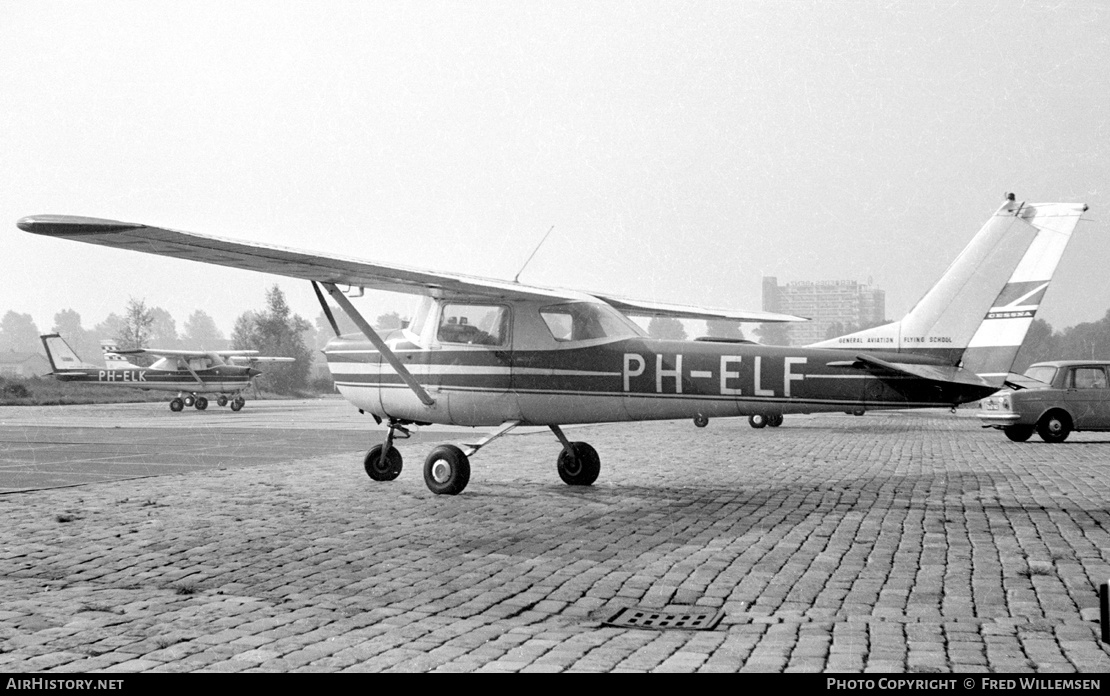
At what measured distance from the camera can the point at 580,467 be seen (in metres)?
11.5

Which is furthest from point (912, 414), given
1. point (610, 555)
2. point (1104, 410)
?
point (610, 555)

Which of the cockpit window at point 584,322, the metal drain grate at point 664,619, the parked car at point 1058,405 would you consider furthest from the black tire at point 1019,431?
the metal drain grate at point 664,619

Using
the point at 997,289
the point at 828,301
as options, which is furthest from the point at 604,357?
the point at 828,301

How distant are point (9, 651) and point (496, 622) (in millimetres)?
2344

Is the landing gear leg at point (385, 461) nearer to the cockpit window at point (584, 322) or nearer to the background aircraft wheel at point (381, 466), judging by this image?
the background aircraft wheel at point (381, 466)

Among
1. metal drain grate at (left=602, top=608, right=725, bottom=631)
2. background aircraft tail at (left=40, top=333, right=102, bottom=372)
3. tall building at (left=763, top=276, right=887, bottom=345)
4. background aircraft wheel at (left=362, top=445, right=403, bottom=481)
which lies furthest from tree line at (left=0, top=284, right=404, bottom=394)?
metal drain grate at (left=602, top=608, right=725, bottom=631)

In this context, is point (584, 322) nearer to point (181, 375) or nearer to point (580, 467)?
point (580, 467)

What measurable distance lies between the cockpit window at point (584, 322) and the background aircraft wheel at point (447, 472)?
1.83m

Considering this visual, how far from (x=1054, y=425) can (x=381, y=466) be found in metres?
15.4

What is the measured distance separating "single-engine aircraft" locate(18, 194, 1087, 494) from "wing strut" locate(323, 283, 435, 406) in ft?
0.09

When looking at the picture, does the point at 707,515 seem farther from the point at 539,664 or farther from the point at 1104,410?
the point at 1104,410

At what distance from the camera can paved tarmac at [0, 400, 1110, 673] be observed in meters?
4.42

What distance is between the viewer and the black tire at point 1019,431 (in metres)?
20.4

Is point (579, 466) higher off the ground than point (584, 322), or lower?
lower
